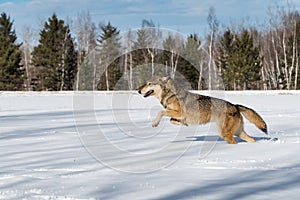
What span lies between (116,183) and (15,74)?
44054 mm

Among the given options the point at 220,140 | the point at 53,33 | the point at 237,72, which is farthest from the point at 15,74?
the point at 220,140

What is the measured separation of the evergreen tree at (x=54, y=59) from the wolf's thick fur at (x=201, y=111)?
4016 centimetres

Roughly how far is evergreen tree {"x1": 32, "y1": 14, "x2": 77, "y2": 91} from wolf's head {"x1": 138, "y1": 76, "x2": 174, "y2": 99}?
3987 cm

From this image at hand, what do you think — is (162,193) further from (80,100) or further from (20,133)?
(80,100)

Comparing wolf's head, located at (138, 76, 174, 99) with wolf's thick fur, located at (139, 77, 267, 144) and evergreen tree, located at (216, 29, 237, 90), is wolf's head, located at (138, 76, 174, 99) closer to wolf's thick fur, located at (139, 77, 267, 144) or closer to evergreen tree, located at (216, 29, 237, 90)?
wolf's thick fur, located at (139, 77, 267, 144)

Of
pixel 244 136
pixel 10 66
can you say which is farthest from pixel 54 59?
pixel 244 136

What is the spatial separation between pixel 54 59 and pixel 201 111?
41.1m

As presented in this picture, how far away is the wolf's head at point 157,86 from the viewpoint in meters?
8.94

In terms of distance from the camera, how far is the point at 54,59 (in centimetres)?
4784

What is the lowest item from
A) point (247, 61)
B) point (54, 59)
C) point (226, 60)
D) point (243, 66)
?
point (243, 66)

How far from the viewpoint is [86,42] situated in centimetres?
5659

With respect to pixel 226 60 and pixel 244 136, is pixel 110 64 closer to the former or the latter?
pixel 226 60

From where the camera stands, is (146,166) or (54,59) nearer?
(146,166)

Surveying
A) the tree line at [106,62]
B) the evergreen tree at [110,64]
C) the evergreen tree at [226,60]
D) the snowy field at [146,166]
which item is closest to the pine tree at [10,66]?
the tree line at [106,62]
